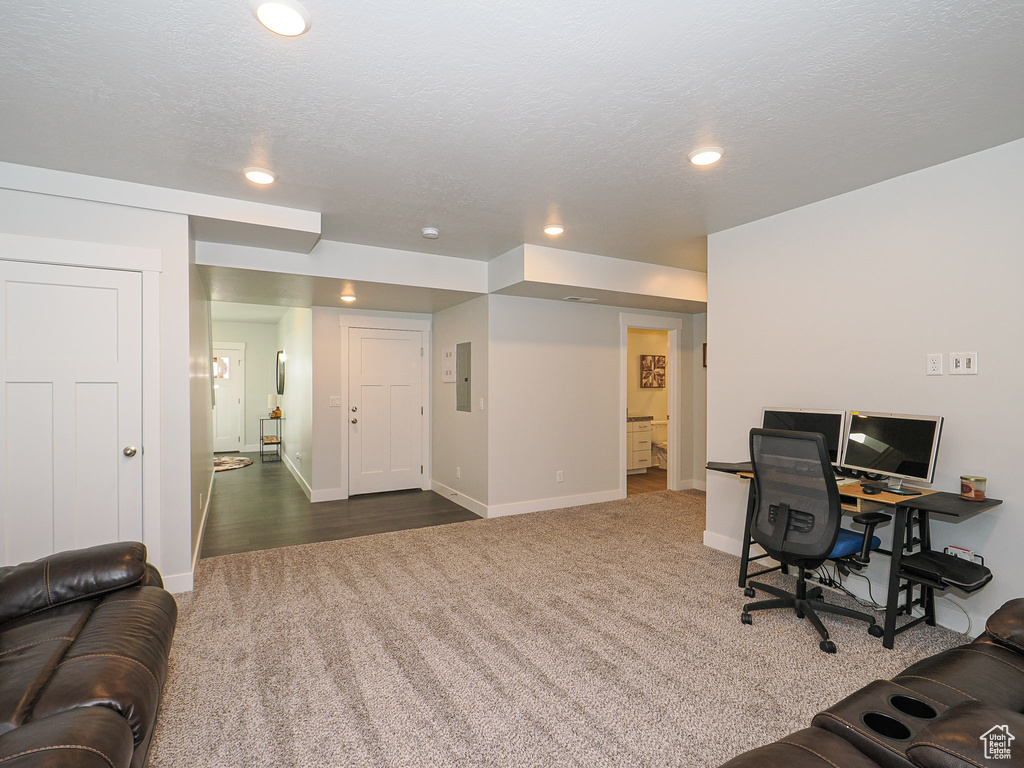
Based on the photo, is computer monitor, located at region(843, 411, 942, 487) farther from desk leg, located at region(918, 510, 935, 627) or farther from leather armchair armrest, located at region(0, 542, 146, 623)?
leather armchair armrest, located at region(0, 542, 146, 623)

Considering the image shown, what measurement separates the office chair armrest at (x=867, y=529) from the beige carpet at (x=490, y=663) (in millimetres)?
404

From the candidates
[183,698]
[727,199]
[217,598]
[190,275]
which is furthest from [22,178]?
[727,199]

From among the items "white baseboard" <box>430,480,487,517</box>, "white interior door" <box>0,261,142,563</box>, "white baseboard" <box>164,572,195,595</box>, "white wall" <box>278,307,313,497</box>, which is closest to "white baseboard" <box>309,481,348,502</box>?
"white wall" <box>278,307,313,497</box>

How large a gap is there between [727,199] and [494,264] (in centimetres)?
228

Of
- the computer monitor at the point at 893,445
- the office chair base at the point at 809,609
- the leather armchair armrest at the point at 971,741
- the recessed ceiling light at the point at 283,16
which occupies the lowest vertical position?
the office chair base at the point at 809,609

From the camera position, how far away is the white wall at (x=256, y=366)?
965cm

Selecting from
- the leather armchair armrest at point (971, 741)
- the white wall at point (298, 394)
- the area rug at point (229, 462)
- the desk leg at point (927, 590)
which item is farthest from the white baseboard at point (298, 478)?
the leather armchair armrest at point (971, 741)

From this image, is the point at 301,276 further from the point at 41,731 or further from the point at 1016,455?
the point at 1016,455

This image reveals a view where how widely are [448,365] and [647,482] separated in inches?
127

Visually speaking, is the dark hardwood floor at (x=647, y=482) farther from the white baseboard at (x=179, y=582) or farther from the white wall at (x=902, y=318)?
the white baseboard at (x=179, y=582)

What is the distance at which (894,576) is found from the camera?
2.62 metres

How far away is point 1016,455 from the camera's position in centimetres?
255

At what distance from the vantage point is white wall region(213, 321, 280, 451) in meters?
9.65

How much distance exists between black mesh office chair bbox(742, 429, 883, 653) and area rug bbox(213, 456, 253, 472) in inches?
302
